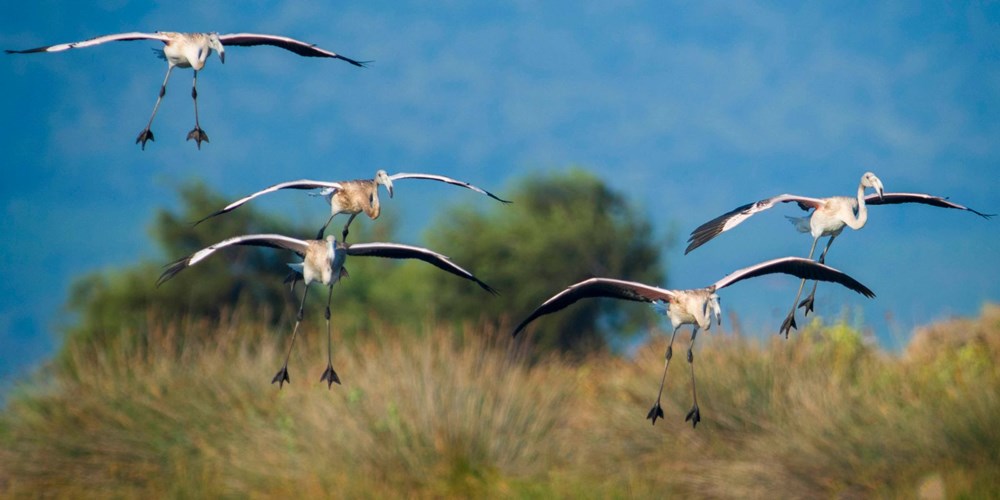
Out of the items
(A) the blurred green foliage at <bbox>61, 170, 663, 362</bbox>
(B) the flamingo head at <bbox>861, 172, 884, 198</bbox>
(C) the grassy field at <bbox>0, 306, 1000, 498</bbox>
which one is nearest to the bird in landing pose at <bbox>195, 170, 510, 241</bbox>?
(B) the flamingo head at <bbox>861, 172, 884, 198</bbox>

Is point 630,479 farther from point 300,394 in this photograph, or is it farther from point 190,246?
point 190,246

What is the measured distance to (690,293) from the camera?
21.2 feet

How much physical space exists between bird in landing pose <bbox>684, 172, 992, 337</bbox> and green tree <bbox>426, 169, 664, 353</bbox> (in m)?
21.7

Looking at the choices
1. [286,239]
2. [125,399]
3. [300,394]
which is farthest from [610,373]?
[286,239]

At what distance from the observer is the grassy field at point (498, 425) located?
1304cm

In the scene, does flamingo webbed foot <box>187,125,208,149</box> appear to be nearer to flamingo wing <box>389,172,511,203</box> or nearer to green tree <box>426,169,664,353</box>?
flamingo wing <box>389,172,511,203</box>

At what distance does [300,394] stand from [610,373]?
4.55 meters

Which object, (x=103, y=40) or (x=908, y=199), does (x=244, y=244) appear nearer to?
(x=103, y=40)

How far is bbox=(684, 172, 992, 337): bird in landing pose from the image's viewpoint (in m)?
6.57

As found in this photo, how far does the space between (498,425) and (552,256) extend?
1626 centimetres

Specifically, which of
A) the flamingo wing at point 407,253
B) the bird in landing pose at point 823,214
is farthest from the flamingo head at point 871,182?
the flamingo wing at point 407,253

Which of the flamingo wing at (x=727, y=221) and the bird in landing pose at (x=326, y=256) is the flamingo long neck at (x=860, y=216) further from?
the bird in landing pose at (x=326, y=256)

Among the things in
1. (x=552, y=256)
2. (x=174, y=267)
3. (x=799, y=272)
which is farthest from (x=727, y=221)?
(x=552, y=256)

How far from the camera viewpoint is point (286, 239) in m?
6.12
